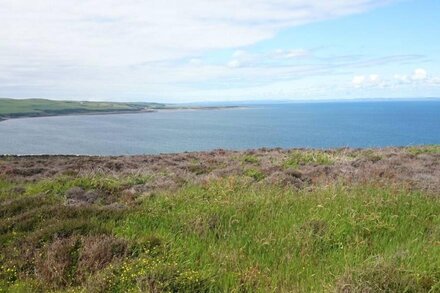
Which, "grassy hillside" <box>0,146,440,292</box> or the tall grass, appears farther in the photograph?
the tall grass

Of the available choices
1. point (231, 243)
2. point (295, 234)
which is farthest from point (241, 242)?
point (295, 234)

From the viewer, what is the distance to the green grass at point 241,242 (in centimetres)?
541

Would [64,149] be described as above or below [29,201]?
below

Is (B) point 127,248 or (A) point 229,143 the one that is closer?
(B) point 127,248

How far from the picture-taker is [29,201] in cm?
972

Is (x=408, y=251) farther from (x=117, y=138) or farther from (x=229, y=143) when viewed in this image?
(x=117, y=138)

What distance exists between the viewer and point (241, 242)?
685 cm

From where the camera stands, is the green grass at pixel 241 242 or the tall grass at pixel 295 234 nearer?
the green grass at pixel 241 242

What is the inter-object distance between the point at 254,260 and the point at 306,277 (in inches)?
33.4

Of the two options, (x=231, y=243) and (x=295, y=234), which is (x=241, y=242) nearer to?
(x=231, y=243)

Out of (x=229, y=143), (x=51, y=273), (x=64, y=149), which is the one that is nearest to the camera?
(x=51, y=273)

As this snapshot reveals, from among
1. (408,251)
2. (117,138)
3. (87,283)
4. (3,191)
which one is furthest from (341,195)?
(117,138)

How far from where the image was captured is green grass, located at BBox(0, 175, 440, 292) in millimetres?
5406

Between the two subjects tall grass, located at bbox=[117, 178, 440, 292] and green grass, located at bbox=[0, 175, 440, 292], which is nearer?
green grass, located at bbox=[0, 175, 440, 292]
